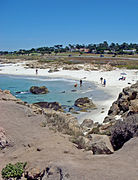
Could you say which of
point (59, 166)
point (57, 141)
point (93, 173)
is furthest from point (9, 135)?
point (93, 173)

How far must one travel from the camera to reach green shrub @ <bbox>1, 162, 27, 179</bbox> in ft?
19.0

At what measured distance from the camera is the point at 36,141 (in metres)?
7.68

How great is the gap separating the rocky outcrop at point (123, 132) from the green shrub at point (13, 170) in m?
3.51

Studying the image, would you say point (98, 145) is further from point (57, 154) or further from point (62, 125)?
point (62, 125)

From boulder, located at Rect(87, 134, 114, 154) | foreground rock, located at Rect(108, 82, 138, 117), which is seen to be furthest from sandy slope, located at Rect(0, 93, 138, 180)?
foreground rock, located at Rect(108, 82, 138, 117)

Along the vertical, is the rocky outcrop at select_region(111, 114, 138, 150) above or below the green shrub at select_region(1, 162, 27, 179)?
above

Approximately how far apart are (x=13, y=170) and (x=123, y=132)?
161 inches

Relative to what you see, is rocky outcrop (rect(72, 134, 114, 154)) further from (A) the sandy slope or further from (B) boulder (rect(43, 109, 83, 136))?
(B) boulder (rect(43, 109, 83, 136))

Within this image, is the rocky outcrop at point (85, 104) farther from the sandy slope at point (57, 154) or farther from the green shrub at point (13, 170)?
the green shrub at point (13, 170)

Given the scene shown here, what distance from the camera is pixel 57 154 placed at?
6332 mm

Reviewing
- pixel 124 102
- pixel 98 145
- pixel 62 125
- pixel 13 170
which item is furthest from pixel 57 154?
pixel 124 102

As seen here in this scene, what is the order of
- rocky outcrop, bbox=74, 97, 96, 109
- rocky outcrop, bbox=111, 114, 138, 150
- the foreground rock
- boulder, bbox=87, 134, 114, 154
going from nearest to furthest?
boulder, bbox=87, 134, 114, 154 < rocky outcrop, bbox=111, 114, 138, 150 < the foreground rock < rocky outcrop, bbox=74, 97, 96, 109

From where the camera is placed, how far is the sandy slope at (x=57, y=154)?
489cm

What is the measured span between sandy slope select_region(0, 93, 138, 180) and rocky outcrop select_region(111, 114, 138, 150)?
67 centimetres
